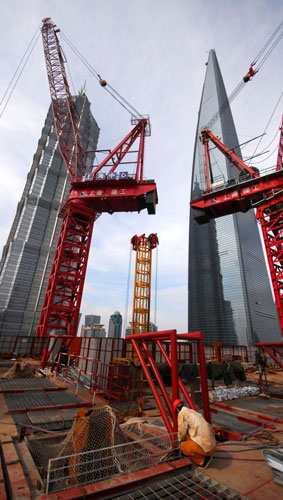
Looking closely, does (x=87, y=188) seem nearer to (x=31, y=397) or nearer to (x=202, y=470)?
(x=31, y=397)

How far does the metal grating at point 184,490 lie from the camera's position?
10.2 feet

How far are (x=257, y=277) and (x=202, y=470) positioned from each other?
93271mm

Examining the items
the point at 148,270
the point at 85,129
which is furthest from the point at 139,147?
the point at 85,129

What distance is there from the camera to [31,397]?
28.9 ft

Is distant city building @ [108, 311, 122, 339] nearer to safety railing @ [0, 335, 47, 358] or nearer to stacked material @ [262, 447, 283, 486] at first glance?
safety railing @ [0, 335, 47, 358]

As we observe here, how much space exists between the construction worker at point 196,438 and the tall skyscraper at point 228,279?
80.3 metres

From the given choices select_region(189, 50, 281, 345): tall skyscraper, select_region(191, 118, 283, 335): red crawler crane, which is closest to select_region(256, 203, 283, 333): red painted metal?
select_region(191, 118, 283, 335): red crawler crane

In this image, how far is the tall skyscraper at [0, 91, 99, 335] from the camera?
61.5 m

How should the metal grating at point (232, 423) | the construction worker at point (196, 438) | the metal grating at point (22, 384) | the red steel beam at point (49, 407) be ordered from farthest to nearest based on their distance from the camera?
the metal grating at point (22, 384), the red steel beam at point (49, 407), the metal grating at point (232, 423), the construction worker at point (196, 438)

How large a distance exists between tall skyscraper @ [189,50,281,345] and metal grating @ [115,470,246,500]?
265 ft

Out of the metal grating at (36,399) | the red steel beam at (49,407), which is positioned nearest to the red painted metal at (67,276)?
the metal grating at (36,399)

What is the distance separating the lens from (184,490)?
326 centimetres

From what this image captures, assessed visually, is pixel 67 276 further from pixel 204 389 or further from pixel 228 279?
pixel 228 279

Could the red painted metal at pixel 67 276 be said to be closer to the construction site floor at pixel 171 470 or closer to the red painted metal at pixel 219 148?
the construction site floor at pixel 171 470
